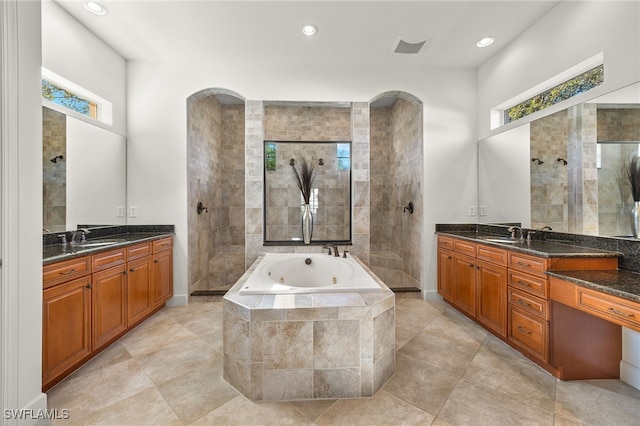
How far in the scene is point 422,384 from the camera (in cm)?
173

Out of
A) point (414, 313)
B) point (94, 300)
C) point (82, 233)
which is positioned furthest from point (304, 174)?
point (94, 300)

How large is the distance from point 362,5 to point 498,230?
264 centimetres

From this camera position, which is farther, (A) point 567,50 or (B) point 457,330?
(B) point 457,330

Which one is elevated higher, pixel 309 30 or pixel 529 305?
pixel 309 30

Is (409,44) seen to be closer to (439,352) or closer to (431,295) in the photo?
(431,295)

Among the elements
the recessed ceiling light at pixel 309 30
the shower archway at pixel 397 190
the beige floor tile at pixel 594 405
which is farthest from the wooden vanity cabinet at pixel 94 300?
the beige floor tile at pixel 594 405

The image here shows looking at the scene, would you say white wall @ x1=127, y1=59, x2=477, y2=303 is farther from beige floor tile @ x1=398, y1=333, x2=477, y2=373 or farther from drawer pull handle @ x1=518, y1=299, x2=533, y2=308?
drawer pull handle @ x1=518, y1=299, x2=533, y2=308

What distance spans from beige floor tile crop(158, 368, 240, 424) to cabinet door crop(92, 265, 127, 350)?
758 millimetres

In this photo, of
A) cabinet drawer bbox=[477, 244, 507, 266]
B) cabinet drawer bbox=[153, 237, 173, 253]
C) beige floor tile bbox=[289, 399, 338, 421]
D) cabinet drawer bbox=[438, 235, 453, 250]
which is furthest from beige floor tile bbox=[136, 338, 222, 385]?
cabinet drawer bbox=[438, 235, 453, 250]

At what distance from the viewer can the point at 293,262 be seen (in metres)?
2.90

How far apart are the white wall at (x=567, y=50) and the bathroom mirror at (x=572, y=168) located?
13 cm

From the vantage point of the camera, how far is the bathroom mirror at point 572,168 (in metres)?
1.87

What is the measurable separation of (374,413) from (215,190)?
3.76 metres

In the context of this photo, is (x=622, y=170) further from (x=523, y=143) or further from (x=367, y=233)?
(x=367, y=233)
